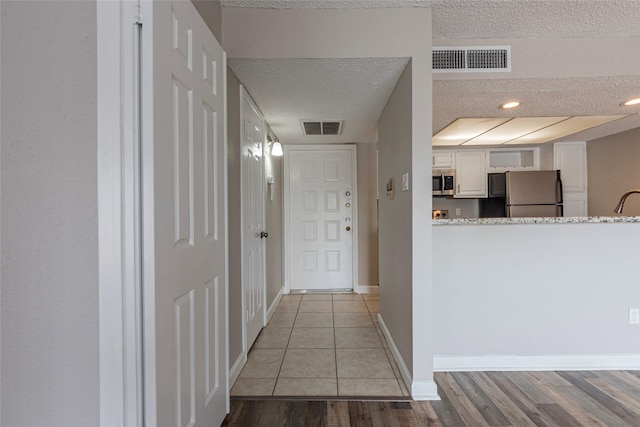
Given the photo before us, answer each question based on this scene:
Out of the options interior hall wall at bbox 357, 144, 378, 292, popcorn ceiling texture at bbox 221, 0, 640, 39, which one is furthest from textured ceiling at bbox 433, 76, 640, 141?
interior hall wall at bbox 357, 144, 378, 292

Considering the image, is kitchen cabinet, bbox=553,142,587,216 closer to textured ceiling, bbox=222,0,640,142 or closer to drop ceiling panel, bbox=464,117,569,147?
drop ceiling panel, bbox=464,117,569,147

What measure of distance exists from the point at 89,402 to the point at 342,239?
3.36m

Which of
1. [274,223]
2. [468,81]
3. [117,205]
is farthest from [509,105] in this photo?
[117,205]

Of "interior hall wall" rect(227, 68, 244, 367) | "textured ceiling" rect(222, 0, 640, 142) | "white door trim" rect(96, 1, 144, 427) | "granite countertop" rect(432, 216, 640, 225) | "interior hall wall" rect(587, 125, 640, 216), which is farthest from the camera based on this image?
"interior hall wall" rect(587, 125, 640, 216)

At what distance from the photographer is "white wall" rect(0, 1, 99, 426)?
3.23 ft

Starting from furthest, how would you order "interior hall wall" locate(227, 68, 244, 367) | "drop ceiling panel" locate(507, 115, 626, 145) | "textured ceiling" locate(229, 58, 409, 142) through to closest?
"drop ceiling panel" locate(507, 115, 626, 145) → "interior hall wall" locate(227, 68, 244, 367) → "textured ceiling" locate(229, 58, 409, 142)

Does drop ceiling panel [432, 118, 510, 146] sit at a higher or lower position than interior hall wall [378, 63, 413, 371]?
higher

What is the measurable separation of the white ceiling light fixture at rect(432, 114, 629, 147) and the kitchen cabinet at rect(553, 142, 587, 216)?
293 millimetres

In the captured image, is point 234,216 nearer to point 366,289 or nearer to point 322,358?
point 322,358

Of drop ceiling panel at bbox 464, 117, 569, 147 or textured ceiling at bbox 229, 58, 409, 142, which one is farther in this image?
drop ceiling panel at bbox 464, 117, 569, 147

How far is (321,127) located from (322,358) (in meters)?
2.28

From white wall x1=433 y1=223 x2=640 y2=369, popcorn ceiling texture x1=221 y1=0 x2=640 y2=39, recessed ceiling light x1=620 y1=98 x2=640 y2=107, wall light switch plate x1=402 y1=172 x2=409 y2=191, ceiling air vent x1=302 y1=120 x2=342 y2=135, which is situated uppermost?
popcorn ceiling texture x1=221 y1=0 x2=640 y2=39

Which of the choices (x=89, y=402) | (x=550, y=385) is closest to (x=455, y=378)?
(x=550, y=385)

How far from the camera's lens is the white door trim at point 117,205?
0.97 m
